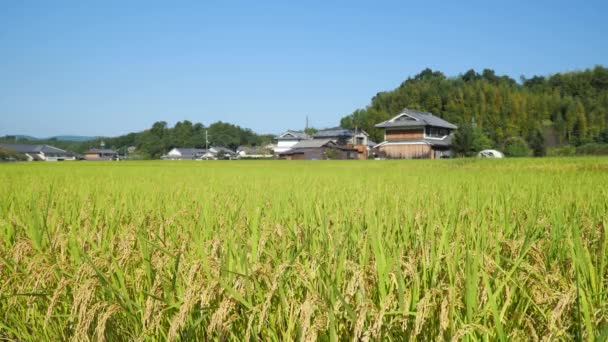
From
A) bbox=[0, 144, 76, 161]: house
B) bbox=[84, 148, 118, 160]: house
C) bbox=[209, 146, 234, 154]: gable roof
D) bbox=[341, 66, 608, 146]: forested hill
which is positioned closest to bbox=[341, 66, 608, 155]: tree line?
bbox=[341, 66, 608, 146]: forested hill

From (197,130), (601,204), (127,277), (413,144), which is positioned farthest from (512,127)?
(197,130)

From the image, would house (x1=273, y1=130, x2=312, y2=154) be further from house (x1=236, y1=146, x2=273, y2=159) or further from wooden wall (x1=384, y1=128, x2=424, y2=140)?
wooden wall (x1=384, y1=128, x2=424, y2=140)

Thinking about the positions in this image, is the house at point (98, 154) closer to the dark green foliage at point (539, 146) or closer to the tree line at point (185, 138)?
the tree line at point (185, 138)

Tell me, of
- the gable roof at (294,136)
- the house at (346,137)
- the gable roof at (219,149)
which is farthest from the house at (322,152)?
the gable roof at (219,149)

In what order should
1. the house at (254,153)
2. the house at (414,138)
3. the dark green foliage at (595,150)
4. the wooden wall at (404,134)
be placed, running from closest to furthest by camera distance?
the dark green foliage at (595,150) → the house at (414,138) → the wooden wall at (404,134) → the house at (254,153)

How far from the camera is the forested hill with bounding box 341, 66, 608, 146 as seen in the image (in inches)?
1935

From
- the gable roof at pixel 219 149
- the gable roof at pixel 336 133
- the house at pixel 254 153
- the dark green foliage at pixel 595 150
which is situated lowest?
the dark green foliage at pixel 595 150

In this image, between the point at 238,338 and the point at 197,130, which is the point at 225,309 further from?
the point at 197,130

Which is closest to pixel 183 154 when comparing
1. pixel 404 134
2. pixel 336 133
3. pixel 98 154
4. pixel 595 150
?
pixel 98 154

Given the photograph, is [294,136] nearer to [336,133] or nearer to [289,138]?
[289,138]

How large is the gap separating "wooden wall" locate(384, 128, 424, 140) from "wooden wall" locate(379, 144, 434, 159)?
120 centimetres

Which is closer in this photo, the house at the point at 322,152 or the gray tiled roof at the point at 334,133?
the house at the point at 322,152

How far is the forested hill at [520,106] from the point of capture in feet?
161

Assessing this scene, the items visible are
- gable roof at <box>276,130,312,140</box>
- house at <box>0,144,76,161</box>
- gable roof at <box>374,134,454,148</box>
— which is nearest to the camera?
gable roof at <box>374,134,454,148</box>
